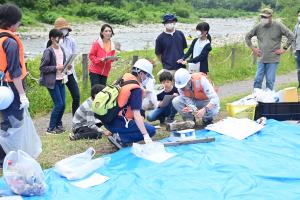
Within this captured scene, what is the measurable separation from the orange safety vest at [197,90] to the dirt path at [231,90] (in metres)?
1.89

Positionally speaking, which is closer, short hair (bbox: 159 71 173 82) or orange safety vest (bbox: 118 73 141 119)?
orange safety vest (bbox: 118 73 141 119)

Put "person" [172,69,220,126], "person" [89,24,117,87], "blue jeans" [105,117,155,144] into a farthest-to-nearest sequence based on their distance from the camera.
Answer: "person" [89,24,117,87]
"person" [172,69,220,126]
"blue jeans" [105,117,155,144]

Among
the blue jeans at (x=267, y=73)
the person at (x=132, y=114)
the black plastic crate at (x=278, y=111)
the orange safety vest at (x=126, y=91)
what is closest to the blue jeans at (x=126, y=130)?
the person at (x=132, y=114)

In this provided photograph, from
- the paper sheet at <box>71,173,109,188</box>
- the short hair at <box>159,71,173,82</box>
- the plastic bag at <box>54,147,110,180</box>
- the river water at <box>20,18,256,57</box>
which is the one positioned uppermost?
the short hair at <box>159,71,173,82</box>

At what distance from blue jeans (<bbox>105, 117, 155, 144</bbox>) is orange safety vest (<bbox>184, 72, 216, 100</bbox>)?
0.99 m

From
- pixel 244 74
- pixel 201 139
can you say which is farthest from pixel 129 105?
pixel 244 74

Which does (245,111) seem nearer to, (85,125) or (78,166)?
(85,125)

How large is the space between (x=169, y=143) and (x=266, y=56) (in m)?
2.99

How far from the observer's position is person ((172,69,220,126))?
5.46m

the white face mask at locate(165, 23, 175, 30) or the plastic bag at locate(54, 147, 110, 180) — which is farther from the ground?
the white face mask at locate(165, 23, 175, 30)

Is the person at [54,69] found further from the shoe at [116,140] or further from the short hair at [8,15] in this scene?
the short hair at [8,15]

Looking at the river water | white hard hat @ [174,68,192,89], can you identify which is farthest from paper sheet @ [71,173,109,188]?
the river water

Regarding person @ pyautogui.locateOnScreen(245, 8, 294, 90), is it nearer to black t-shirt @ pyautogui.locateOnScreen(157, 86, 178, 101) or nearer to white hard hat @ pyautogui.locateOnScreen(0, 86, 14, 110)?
black t-shirt @ pyautogui.locateOnScreen(157, 86, 178, 101)

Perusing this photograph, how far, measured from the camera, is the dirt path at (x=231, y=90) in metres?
6.94
